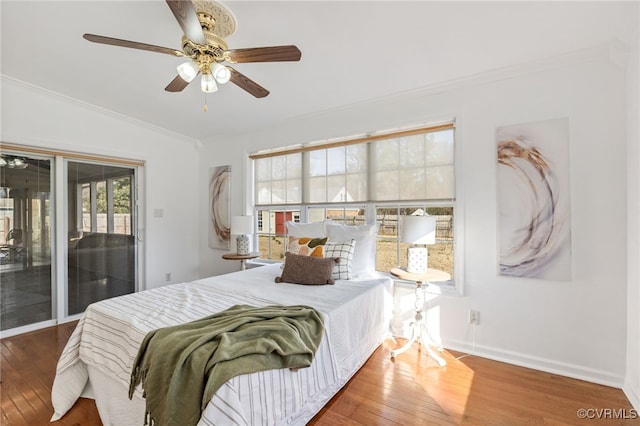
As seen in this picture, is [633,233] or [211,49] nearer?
[211,49]

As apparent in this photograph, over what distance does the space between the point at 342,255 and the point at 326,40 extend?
5.91 ft

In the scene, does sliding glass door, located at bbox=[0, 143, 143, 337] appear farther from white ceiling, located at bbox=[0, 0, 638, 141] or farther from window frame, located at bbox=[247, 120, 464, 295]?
window frame, located at bbox=[247, 120, 464, 295]

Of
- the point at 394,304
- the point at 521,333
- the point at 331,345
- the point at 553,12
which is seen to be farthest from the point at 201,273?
the point at 553,12

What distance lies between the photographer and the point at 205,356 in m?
1.24

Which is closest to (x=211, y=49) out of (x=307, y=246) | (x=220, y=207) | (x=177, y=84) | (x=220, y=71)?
(x=220, y=71)

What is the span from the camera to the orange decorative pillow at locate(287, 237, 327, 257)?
284 centimetres

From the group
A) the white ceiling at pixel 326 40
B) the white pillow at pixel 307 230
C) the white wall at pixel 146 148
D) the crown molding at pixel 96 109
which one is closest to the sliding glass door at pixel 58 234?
the white wall at pixel 146 148

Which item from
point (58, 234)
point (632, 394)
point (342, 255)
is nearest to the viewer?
point (632, 394)

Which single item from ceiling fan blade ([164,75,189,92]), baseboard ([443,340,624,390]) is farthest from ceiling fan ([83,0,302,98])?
baseboard ([443,340,624,390])

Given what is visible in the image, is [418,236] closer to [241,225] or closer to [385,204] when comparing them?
[385,204]

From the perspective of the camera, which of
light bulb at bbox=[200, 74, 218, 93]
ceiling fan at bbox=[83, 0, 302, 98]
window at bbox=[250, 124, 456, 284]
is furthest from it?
window at bbox=[250, 124, 456, 284]

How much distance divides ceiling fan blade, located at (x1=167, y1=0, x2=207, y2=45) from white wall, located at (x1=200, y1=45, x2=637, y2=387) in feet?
6.52

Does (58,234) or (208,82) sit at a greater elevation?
(208,82)

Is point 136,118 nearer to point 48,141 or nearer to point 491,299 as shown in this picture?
point 48,141
